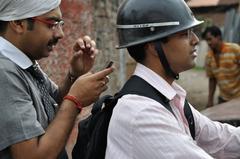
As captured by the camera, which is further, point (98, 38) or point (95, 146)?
point (98, 38)

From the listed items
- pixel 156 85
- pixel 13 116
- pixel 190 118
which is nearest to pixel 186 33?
pixel 156 85

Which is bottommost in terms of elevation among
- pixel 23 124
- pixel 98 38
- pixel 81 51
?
pixel 98 38

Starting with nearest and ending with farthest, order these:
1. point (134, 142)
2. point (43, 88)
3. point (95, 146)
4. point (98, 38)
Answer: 1. point (134, 142)
2. point (95, 146)
3. point (43, 88)
4. point (98, 38)

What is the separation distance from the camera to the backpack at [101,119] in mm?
2273

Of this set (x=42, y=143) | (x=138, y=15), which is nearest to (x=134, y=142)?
(x=42, y=143)

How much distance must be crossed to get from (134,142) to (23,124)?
467 millimetres

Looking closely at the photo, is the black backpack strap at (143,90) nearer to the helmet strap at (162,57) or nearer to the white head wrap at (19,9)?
the helmet strap at (162,57)

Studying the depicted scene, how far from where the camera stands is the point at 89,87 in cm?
237

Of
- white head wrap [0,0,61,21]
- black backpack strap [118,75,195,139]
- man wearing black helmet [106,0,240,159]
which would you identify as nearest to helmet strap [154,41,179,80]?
man wearing black helmet [106,0,240,159]

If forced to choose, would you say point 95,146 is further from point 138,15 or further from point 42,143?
point 138,15

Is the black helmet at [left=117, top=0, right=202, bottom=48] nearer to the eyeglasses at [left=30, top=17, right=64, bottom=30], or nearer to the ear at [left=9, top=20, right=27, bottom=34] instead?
the eyeglasses at [left=30, top=17, right=64, bottom=30]

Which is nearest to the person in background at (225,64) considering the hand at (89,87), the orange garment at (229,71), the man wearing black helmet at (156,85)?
the orange garment at (229,71)

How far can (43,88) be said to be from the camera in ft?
8.40

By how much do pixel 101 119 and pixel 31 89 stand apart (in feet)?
1.09
